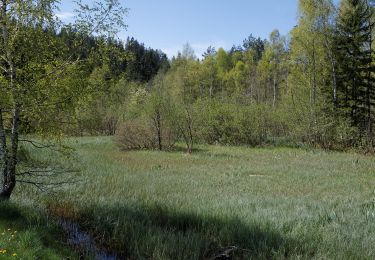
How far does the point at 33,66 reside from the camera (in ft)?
26.7

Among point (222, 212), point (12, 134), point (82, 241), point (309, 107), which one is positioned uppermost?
point (309, 107)

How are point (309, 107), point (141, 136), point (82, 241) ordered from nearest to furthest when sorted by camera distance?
point (82, 241)
point (141, 136)
point (309, 107)

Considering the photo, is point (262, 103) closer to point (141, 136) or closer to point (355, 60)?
point (355, 60)

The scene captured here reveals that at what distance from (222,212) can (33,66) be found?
5016mm

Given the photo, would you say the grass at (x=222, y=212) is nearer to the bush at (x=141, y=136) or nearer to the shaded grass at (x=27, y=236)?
the shaded grass at (x=27, y=236)

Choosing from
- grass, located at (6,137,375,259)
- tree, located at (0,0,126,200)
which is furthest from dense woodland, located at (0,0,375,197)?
grass, located at (6,137,375,259)

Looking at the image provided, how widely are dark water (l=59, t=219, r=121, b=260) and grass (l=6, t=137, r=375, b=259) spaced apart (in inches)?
8.7

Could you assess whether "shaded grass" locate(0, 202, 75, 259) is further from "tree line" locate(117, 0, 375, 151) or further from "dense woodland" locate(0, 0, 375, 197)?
"tree line" locate(117, 0, 375, 151)

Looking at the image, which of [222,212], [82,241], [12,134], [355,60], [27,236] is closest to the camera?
[27,236]

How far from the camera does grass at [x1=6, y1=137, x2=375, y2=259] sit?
6.69 m

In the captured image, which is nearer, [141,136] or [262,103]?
[141,136]

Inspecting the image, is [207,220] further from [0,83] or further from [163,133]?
[163,133]

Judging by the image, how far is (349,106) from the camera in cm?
3206

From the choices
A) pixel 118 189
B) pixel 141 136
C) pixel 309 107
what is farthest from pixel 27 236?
pixel 309 107
